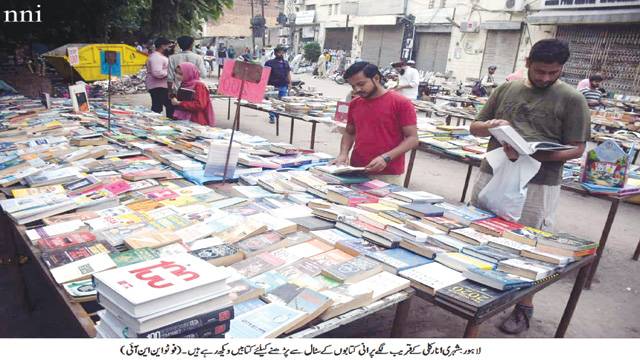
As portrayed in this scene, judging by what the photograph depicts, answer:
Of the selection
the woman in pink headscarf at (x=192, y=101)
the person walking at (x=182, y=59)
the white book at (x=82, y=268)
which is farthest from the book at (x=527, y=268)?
the person walking at (x=182, y=59)

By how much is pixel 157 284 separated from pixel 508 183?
2055 mm

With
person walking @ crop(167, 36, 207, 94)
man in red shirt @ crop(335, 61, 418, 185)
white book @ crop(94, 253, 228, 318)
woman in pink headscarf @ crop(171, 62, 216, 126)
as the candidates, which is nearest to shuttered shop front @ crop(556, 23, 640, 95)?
person walking @ crop(167, 36, 207, 94)

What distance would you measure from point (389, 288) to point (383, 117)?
65.7 inches

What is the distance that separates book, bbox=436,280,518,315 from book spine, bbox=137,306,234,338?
832mm

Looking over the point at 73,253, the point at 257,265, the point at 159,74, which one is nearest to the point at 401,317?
the point at 257,265

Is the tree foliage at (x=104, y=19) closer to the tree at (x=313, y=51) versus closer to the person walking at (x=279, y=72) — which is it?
the person walking at (x=279, y=72)

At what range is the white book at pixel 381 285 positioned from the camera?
5.23 feet

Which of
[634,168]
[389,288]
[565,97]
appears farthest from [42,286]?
[634,168]

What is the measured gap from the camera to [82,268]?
1.61 m

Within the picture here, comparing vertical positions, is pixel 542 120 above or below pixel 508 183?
above

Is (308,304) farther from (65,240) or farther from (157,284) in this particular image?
(65,240)

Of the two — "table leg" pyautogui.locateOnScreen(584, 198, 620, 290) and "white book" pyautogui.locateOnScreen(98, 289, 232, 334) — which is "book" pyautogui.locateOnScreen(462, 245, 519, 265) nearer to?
"white book" pyautogui.locateOnScreen(98, 289, 232, 334)

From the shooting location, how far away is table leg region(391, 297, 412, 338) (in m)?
1.69
